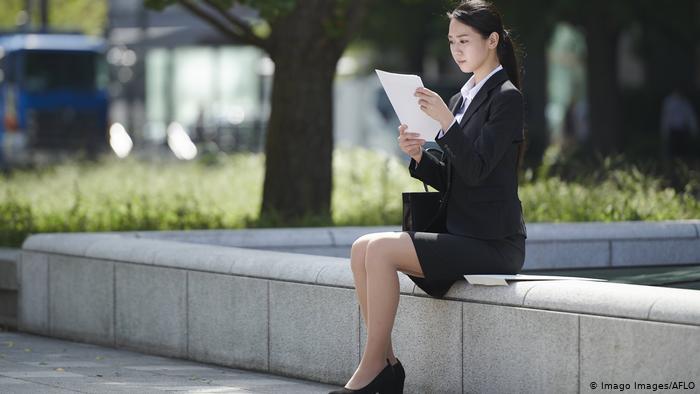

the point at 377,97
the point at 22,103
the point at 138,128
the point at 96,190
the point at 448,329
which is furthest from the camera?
the point at 138,128

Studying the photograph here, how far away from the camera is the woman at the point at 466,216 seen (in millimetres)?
5977

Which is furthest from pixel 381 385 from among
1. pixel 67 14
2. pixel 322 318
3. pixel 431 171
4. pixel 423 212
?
pixel 67 14

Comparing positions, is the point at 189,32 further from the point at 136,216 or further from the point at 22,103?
the point at 136,216

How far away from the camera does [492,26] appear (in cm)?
611

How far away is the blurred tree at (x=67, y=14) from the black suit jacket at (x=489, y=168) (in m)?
46.3

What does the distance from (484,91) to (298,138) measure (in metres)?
6.30

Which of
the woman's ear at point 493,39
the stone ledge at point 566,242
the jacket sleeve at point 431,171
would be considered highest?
the woman's ear at point 493,39

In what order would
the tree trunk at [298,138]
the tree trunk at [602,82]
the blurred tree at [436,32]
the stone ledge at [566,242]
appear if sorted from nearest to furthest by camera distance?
1. the stone ledge at [566,242]
2. the tree trunk at [298,138]
3. the tree trunk at [602,82]
4. the blurred tree at [436,32]

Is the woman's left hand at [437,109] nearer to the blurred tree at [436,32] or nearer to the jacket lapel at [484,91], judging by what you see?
the jacket lapel at [484,91]

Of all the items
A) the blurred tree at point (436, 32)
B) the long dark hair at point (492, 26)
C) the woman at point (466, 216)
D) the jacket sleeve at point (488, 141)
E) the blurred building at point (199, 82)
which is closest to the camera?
the jacket sleeve at point (488, 141)

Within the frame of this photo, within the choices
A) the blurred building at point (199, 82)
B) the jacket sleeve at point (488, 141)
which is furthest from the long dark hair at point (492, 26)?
the blurred building at point (199, 82)

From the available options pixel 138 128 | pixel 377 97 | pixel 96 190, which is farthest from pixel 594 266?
pixel 138 128

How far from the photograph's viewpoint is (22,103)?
109 feet

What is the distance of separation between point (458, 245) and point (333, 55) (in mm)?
6681
